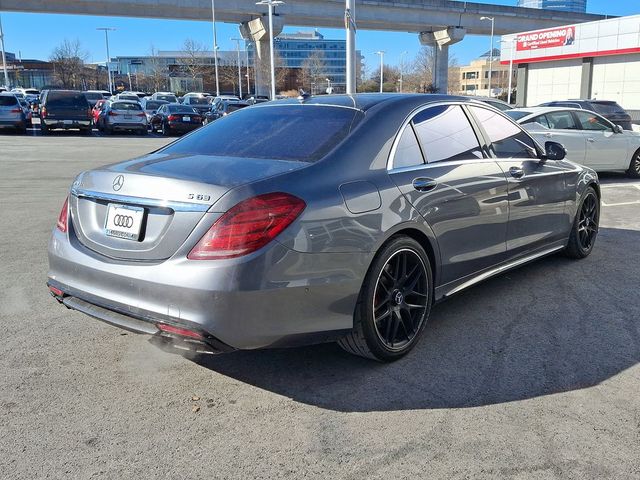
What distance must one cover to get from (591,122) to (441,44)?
178 ft

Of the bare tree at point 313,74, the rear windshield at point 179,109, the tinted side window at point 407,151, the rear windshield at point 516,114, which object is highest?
the bare tree at point 313,74

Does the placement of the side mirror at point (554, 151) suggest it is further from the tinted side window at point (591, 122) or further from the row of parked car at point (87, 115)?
the row of parked car at point (87, 115)

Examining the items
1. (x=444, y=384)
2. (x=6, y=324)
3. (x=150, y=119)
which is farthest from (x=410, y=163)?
(x=150, y=119)

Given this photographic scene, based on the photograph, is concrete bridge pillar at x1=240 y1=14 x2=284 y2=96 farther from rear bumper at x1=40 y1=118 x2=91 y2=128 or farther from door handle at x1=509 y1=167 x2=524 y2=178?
door handle at x1=509 y1=167 x2=524 y2=178

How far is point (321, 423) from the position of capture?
3.08 metres

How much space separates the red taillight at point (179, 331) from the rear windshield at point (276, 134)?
3.81 feet

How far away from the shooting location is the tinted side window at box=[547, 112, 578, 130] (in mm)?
11883

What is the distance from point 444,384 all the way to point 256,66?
58637 millimetres

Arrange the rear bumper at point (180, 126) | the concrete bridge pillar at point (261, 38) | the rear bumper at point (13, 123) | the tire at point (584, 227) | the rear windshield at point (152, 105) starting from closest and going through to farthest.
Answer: the tire at point (584, 227) → the rear bumper at point (13, 123) → the rear bumper at point (180, 126) → the rear windshield at point (152, 105) → the concrete bridge pillar at point (261, 38)

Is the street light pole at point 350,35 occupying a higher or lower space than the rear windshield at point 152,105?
higher

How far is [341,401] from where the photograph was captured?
330 cm

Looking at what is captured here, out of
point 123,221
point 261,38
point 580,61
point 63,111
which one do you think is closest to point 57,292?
point 123,221

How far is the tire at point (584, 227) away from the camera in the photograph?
19.6 feet

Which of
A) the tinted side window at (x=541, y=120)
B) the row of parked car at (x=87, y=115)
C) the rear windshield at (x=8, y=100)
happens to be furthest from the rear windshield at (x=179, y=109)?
the tinted side window at (x=541, y=120)
